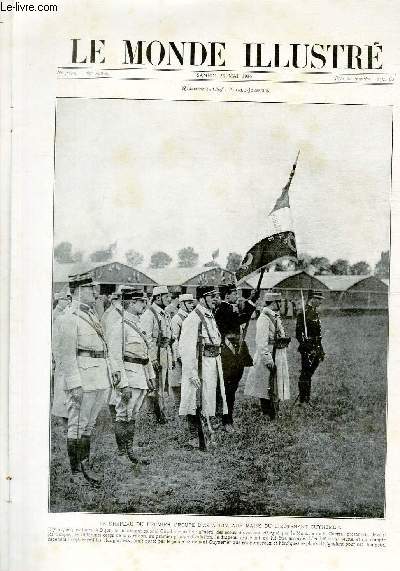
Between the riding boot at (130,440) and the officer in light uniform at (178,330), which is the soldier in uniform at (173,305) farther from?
the riding boot at (130,440)

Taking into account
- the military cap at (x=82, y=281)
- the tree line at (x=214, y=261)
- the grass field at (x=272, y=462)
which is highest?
the tree line at (x=214, y=261)

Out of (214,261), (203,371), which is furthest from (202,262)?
(203,371)

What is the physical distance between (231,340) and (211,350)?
0.05 meters

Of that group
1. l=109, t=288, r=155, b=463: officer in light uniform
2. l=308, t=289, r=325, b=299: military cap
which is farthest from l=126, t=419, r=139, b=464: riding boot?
l=308, t=289, r=325, b=299: military cap

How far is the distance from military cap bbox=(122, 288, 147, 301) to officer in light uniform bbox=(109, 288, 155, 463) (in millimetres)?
31

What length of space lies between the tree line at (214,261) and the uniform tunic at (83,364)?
0.12 metres

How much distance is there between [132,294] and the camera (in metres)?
1.56

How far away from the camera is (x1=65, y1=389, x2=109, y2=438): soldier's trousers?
1.57 m

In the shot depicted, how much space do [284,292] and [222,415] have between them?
0.30m

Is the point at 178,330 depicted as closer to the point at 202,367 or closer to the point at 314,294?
the point at 202,367

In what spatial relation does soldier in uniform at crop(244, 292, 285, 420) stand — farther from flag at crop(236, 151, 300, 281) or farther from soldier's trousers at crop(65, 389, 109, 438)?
soldier's trousers at crop(65, 389, 109, 438)

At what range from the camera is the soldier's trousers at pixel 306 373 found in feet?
5.13

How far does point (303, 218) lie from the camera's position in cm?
156

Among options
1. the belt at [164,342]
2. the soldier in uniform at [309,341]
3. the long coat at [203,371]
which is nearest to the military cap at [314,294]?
the soldier in uniform at [309,341]
